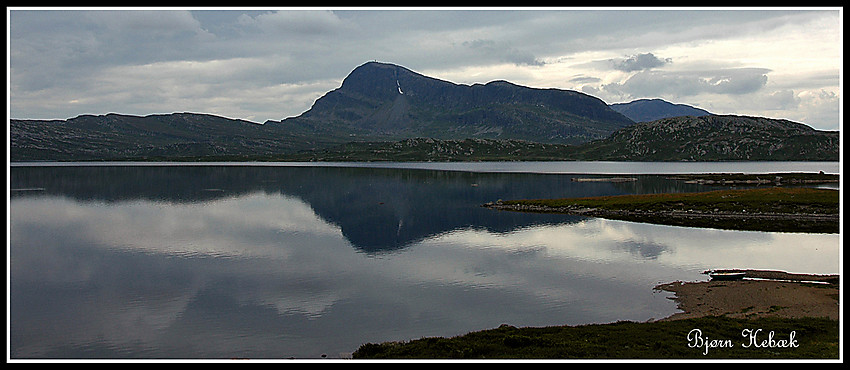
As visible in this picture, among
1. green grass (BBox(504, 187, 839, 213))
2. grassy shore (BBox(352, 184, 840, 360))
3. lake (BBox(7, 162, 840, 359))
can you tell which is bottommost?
lake (BBox(7, 162, 840, 359))

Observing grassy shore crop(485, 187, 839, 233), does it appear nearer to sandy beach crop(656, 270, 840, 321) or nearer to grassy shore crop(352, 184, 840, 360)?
sandy beach crop(656, 270, 840, 321)

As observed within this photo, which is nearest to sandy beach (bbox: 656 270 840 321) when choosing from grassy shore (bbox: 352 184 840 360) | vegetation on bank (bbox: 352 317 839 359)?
grassy shore (bbox: 352 184 840 360)

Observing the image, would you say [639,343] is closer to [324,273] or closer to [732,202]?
[324,273]

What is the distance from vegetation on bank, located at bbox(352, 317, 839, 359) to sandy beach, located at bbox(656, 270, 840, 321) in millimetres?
5321

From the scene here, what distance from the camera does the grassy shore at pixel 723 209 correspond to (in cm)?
10000

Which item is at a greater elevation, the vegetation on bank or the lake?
the vegetation on bank

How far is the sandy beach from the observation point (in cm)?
4366

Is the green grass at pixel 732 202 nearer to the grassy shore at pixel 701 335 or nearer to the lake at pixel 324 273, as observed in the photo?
the lake at pixel 324 273

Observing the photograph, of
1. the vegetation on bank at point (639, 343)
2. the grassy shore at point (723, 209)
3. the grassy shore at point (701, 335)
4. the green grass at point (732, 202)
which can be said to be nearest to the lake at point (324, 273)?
the grassy shore at point (701, 335)

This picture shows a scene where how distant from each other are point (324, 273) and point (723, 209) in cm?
8626

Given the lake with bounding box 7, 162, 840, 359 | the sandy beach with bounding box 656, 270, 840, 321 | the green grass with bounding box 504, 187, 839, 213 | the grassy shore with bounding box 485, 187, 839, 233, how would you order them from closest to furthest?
the lake with bounding box 7, 162, 840, 359, the sandy beach with bounding box 656, 270, 840, 321, the grassy shore with bounding box 485, 187, 839, 233, the green grass with bounding box 504, 187, 839, 213

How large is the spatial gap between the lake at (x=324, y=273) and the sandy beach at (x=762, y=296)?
2553mm

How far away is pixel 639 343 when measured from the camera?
3353 cm

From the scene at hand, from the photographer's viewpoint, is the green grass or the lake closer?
Answer: the lake
